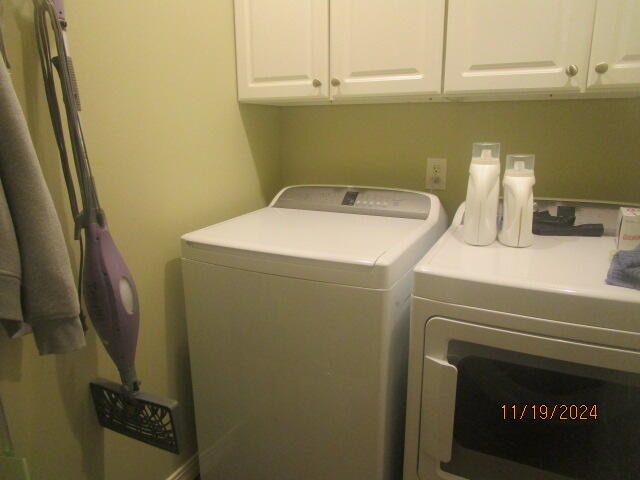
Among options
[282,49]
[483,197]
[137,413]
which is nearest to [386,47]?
[282,49]

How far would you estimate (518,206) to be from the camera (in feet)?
3.62

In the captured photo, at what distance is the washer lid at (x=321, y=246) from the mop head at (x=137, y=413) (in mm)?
389

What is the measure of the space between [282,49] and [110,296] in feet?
3.24

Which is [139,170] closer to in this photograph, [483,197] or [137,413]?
[137,413]

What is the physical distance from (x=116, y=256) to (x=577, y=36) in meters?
1.28

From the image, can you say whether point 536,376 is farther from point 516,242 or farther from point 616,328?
point 516,242

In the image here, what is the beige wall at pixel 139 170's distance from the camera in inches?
40.1

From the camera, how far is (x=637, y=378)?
0.86 metres

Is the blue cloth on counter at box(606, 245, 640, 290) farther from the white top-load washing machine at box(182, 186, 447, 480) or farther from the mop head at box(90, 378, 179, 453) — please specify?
the mop head at box(90, 378, 179, 453)

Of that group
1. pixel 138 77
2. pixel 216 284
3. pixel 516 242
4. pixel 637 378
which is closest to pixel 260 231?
pixel 216 284
